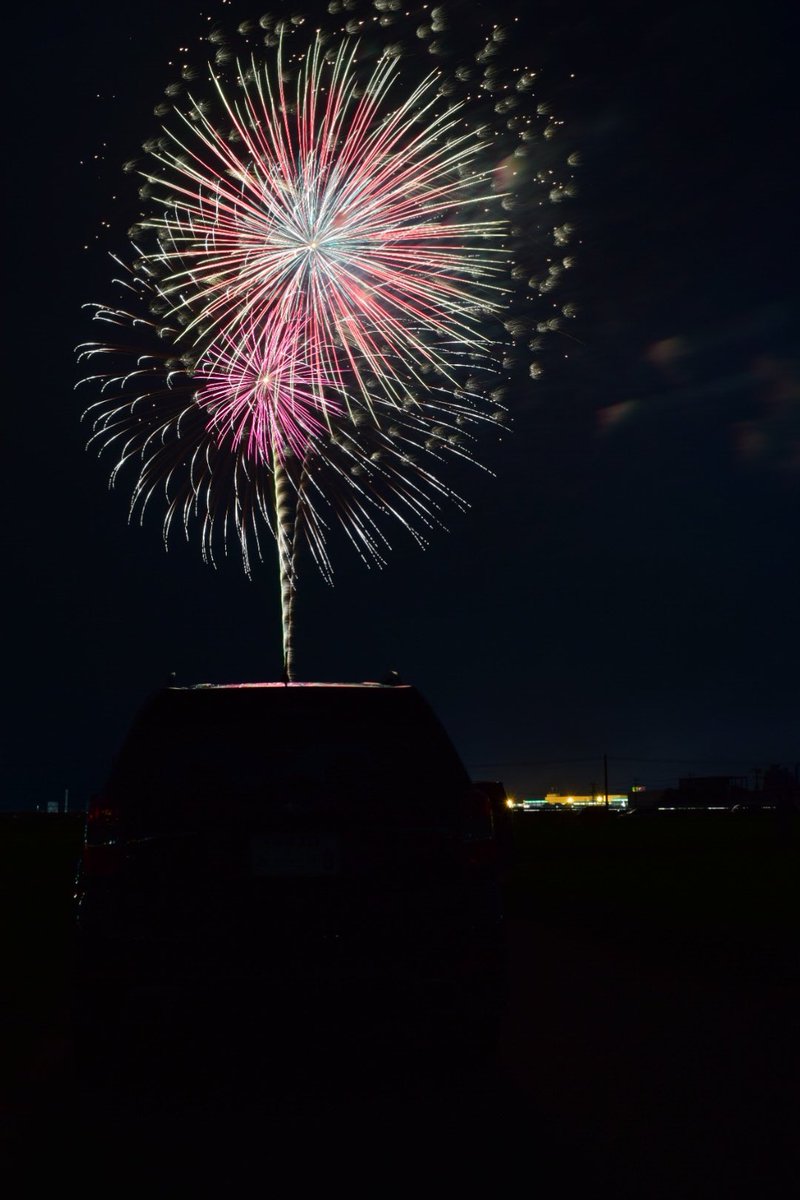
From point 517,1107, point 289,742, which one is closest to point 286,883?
point 289,742

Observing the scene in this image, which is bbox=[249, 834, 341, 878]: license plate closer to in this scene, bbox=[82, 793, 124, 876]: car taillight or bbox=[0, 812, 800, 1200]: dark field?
bbox=[82, 793, 124, 876]: car taillight

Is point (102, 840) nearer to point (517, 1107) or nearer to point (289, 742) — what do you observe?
point (289, 742)

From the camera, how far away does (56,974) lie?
42.1 ft

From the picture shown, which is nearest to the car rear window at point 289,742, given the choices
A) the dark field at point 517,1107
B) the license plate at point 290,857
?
the license plate at point 290,857

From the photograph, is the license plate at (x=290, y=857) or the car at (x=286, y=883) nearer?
the car at (x=286, y=883)

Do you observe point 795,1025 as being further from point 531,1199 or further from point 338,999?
point 531,1199

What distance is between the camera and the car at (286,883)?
6.73 m

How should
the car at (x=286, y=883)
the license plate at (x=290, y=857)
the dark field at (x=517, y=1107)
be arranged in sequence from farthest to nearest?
the license plate at (x=290, y=857) < the car at (x=286, y=883) < the dark field at (x=517, y=1107)

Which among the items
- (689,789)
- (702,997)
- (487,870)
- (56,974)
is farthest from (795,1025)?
(689,789)

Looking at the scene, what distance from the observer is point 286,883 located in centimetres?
685

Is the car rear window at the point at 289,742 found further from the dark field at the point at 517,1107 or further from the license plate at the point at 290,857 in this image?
the dark field at the point at 517,1107

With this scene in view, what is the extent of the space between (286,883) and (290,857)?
4.6 inches

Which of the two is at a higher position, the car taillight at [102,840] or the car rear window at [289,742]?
the car rear window at [289,742]

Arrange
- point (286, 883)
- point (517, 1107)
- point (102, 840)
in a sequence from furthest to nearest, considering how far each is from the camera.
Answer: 1. point (102, 840)
2. point (286, 883)
3. point (517, 1107)
